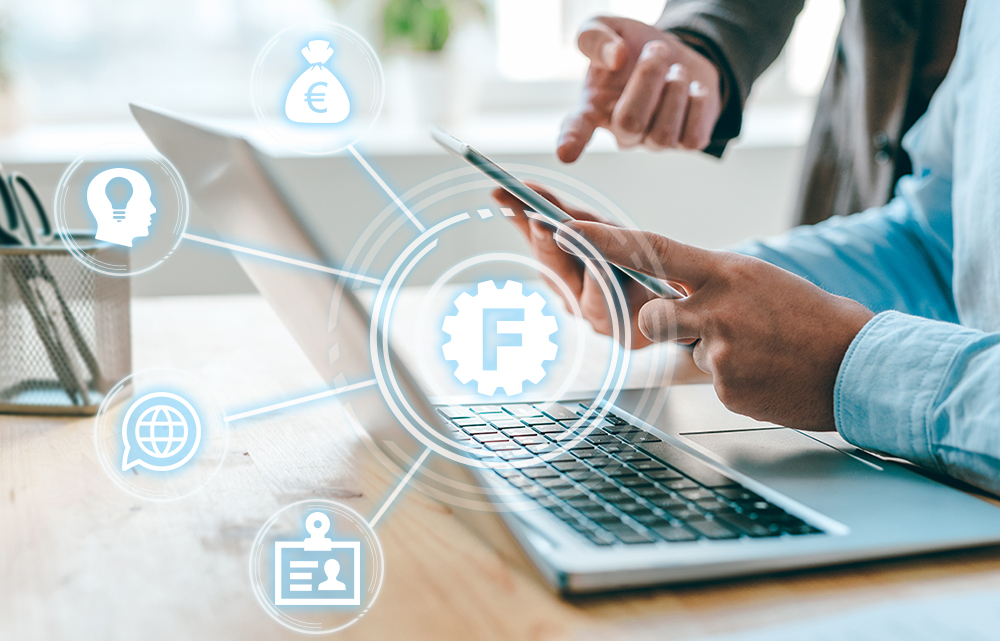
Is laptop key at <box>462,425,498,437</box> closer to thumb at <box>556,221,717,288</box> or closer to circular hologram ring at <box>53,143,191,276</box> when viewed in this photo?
thumb at <box>556,221,717,288</box>

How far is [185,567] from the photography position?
36cm

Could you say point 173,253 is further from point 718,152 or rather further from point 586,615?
point 586,615

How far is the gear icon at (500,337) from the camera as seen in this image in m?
0.50

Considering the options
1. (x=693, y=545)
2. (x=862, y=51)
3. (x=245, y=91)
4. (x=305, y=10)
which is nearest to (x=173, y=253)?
(x=245, y=91)

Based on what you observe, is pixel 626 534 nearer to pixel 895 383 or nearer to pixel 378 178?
pixel 895 383

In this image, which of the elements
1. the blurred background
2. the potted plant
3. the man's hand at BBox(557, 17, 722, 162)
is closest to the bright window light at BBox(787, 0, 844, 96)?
the blurred background

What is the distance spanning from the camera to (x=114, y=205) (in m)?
0.67

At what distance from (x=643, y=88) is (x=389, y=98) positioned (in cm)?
120

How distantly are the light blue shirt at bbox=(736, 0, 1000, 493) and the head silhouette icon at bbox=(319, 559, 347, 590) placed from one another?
0.99 ft

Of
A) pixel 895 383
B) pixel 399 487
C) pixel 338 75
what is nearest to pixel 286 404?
pixel 399 487

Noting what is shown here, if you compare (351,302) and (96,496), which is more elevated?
(351,302)

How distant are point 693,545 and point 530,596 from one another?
0.07 meters

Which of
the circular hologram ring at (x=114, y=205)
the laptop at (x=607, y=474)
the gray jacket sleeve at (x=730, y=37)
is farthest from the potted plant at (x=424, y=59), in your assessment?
the laptop at (x=607, y=474)

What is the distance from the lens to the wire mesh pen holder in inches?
23.5
